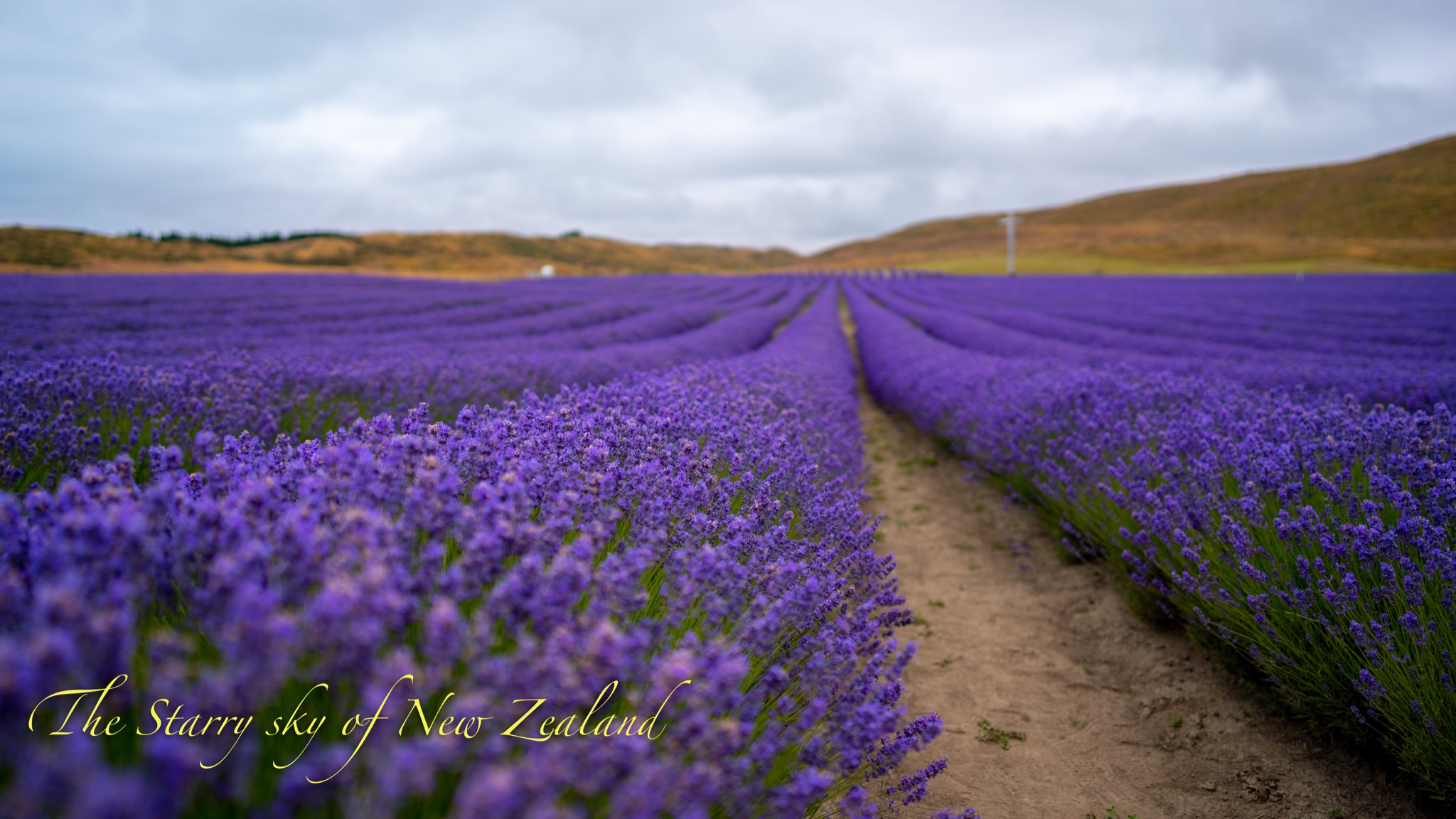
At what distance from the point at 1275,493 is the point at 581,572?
10.6 ft

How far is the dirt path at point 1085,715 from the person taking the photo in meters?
2.32

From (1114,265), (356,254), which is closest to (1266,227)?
(1114,265)

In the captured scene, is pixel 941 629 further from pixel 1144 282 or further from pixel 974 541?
pixel 1144 282

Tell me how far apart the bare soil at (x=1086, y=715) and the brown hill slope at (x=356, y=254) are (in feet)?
124

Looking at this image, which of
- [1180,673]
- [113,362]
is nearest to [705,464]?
[1180,673]

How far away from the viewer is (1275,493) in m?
2.95

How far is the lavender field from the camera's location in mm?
892

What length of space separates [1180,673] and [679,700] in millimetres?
2824

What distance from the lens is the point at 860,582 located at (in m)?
2.67

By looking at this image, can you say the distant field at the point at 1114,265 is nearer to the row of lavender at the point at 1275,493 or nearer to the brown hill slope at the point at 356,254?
the brown hill slope at the point at 356,254

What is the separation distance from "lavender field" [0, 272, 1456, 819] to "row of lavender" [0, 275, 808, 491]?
5 cm

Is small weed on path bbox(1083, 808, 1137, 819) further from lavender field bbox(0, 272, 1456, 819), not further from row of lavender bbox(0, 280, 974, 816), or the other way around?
row of lavender bbox(0, 280, 974, 816)

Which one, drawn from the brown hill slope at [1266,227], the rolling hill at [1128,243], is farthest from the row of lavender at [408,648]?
the brown hill slope at [1266,227]

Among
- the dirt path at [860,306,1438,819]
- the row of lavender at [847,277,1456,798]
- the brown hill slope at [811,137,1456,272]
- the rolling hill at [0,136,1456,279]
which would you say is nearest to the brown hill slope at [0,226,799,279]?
the rolling hill at [0,136,1456,279]
